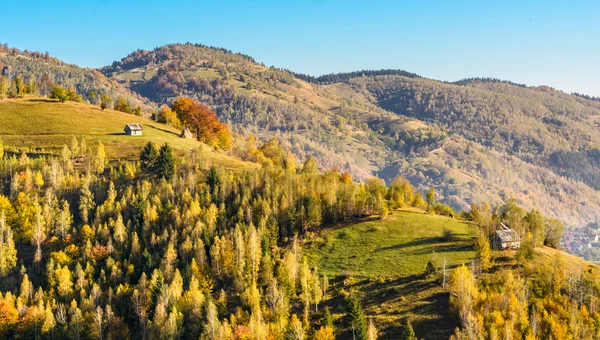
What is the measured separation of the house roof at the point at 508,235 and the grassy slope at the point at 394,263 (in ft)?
25.0

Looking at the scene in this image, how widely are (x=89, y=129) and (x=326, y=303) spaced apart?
139 meters

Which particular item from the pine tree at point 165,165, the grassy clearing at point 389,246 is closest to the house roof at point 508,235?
the grassy clearing at point 389,246

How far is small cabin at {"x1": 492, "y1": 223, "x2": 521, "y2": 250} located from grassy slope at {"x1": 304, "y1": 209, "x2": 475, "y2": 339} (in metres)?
6.40

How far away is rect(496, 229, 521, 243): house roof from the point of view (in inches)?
4471

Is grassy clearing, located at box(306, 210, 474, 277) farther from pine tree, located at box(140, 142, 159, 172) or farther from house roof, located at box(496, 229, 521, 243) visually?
pine tree, located at box(140, 142, 159, 172)

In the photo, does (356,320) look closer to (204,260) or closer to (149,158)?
(204,260)

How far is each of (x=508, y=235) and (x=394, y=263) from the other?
2985 centimetres

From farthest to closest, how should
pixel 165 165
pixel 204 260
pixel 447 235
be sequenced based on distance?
pixel 165 165, pixel 447 235, pixel 204 260

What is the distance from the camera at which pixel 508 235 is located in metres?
116

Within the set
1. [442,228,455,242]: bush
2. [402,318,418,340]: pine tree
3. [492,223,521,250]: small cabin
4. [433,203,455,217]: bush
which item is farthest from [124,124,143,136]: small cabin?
[402,318,418,340]: pine tree

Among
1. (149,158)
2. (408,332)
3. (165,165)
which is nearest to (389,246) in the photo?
(408,332)

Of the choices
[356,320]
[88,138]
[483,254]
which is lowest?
[356,320]

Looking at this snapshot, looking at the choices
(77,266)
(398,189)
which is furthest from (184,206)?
(398,189)

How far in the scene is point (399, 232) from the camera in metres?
125
